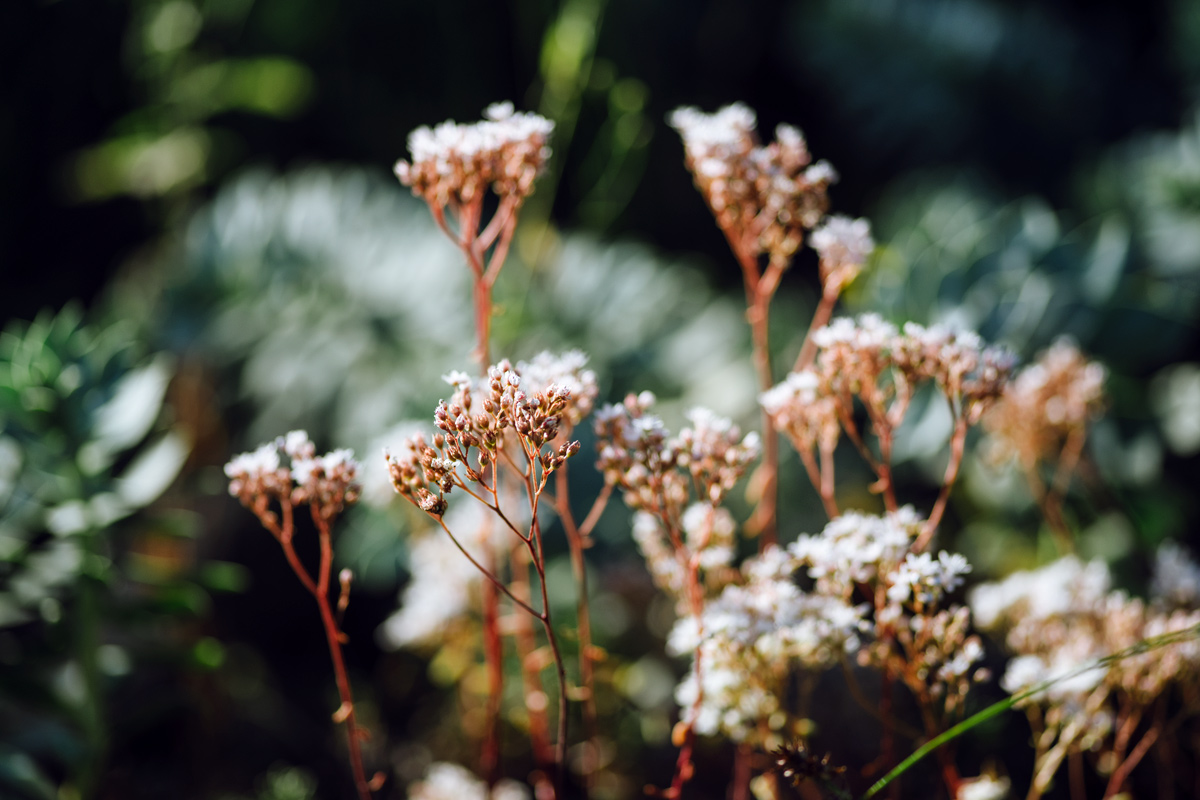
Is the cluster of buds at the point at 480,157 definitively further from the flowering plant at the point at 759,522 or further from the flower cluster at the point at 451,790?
the flower cluster at the point at 451,790

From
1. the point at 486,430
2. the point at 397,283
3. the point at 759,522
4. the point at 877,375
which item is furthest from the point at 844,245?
the point at 397,283

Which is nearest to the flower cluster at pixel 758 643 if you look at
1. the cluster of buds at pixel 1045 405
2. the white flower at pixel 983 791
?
the white flower at pixel 983 791

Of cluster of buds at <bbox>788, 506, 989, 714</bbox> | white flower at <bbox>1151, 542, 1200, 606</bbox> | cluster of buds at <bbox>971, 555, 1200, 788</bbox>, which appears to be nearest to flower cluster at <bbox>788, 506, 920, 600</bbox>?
cluster of buds at <bbox>788, 506, 989, 714</bbox>

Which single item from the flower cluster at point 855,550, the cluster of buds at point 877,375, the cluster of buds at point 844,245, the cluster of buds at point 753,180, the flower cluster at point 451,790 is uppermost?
the cluster of buds at point 753,180

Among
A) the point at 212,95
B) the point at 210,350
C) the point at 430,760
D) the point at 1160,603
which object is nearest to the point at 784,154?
the point at 1160,603

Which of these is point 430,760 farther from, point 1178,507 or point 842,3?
point 842,3

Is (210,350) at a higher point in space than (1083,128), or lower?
lower
